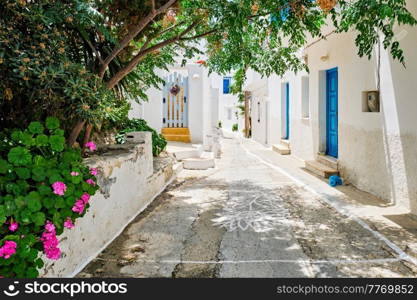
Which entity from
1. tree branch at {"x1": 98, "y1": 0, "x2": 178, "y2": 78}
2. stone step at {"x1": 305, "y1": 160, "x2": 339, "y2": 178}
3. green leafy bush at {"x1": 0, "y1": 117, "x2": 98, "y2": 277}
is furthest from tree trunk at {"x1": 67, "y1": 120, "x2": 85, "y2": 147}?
stone step at {"x1": 305, "y1": 160, "x2": 339, "y2": 178}

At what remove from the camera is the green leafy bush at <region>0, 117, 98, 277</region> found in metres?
2.69

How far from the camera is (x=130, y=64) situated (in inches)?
199

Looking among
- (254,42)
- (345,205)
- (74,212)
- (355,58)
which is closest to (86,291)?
(74,212)

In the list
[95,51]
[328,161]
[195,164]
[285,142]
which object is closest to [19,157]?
[95,51]

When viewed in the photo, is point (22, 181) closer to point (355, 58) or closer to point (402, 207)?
point (402, 207)

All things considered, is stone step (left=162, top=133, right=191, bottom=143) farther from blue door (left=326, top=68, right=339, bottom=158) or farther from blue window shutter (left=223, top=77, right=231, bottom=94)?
blue window shutter (left=223, top=77, right=231, bottom=94)

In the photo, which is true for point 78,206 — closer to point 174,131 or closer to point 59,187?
point 59,187

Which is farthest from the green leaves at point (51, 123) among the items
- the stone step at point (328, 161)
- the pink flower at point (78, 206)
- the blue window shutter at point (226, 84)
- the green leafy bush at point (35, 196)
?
the blue window shutter at point (226, 84)

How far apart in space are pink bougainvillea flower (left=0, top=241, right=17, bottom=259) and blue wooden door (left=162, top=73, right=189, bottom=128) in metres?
11.7

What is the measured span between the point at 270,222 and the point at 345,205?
1.63m

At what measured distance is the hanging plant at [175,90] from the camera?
14.1 meters

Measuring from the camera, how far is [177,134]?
47.0ft

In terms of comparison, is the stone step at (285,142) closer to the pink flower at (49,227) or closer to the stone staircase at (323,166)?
the stone staircase at (323,166)

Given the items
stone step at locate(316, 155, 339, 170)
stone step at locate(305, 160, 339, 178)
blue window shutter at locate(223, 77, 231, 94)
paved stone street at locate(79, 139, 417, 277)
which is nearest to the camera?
paved stone street at locate(79, 139, 417, 277)
